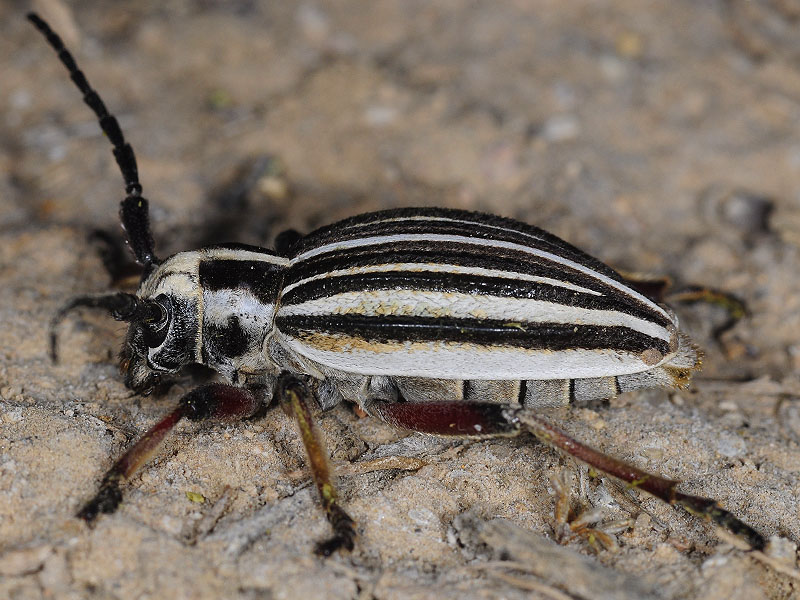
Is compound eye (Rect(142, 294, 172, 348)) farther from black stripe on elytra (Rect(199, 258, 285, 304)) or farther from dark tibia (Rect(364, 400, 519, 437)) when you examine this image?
dark tibia (Rect(364, 400, 519, 437))

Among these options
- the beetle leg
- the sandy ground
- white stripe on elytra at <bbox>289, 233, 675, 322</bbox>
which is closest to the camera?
the sandy ground

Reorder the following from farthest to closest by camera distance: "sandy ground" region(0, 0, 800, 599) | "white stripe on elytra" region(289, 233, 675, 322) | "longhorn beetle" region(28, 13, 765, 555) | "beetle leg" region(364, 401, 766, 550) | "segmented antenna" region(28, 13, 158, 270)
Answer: "segmented antenna" region(28, 13, 158, 270) → "white stripe on elytra" region(289, 233, 675, 322) → "longhorn beetle" region(28, 13, 765, 555) → "beetle leg" region(364, 401, 766, 550) → "sandy ground" region(0, 0, 800, 599)

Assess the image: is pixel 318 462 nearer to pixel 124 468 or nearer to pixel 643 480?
pixel 124 468

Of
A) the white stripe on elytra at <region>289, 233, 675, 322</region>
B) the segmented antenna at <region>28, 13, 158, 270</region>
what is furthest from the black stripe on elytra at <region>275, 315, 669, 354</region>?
the segmented antenna at <region>28, 13, 158, 270</region>

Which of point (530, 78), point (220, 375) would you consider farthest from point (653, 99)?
point (220, 375)

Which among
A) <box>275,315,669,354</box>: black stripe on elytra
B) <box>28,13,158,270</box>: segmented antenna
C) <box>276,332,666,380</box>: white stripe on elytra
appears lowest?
<box>276,332,666,380</box>: white stripe on elytra

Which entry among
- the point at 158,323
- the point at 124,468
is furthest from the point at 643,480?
the point at 158,323

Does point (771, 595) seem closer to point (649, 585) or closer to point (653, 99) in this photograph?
point (649, 585)
